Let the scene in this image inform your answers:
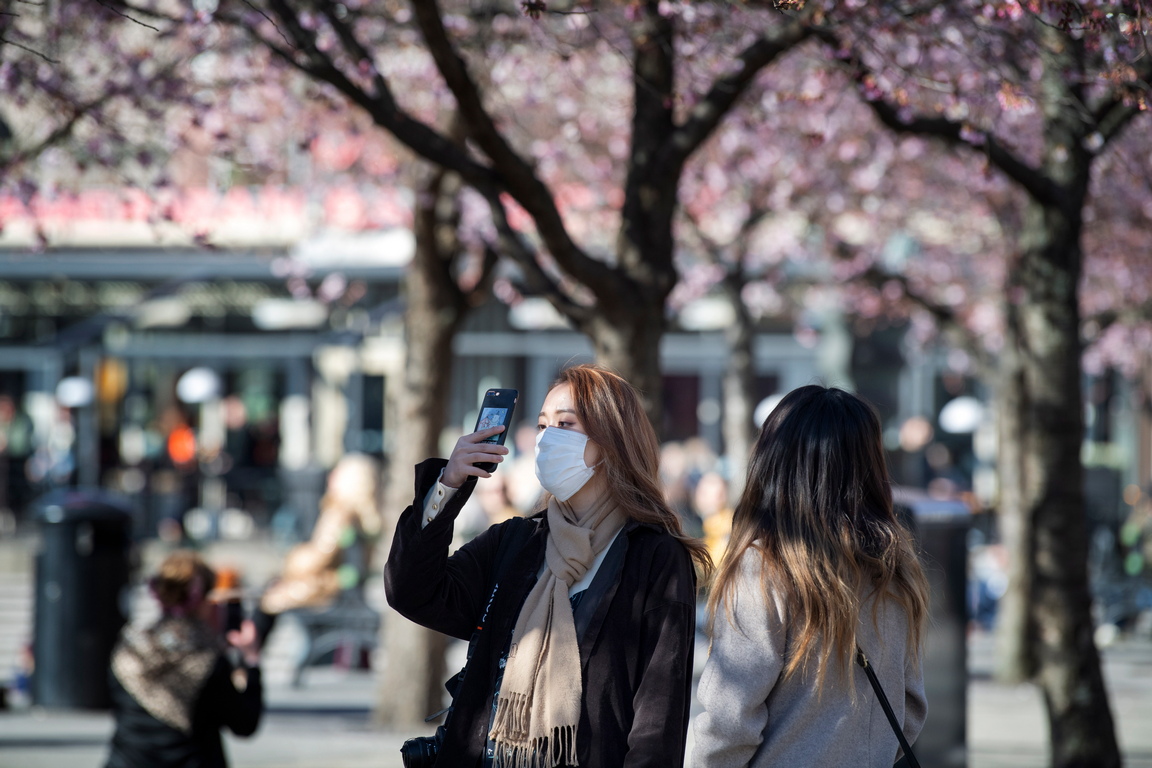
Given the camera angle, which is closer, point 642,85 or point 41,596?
point 642,85

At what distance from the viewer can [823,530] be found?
2613 millimetres

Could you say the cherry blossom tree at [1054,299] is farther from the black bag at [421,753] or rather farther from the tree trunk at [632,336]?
the black bag at [421,753]

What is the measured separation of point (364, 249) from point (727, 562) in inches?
721

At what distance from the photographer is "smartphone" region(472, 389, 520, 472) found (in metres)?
2.79

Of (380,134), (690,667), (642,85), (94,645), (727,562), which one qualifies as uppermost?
→ (380,134)

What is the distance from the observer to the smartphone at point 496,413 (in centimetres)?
279

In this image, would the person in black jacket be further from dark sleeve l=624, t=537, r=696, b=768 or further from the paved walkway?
the paved walkway

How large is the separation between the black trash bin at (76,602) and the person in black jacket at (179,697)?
13.3ft

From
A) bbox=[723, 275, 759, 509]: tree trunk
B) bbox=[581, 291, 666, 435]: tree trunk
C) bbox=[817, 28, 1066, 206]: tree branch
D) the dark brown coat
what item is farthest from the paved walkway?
the dark brown coat

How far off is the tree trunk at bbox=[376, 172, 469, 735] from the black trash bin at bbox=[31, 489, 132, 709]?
1.88 m

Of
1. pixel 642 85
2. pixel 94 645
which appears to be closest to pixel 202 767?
pixel 642 85

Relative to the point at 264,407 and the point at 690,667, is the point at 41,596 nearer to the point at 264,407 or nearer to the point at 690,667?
the point at 690,667

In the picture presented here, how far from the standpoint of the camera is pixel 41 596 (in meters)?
8.12

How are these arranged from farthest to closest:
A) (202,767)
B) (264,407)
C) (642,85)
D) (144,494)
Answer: (264,407) < (144,494) < (642,85) < (202,767)
